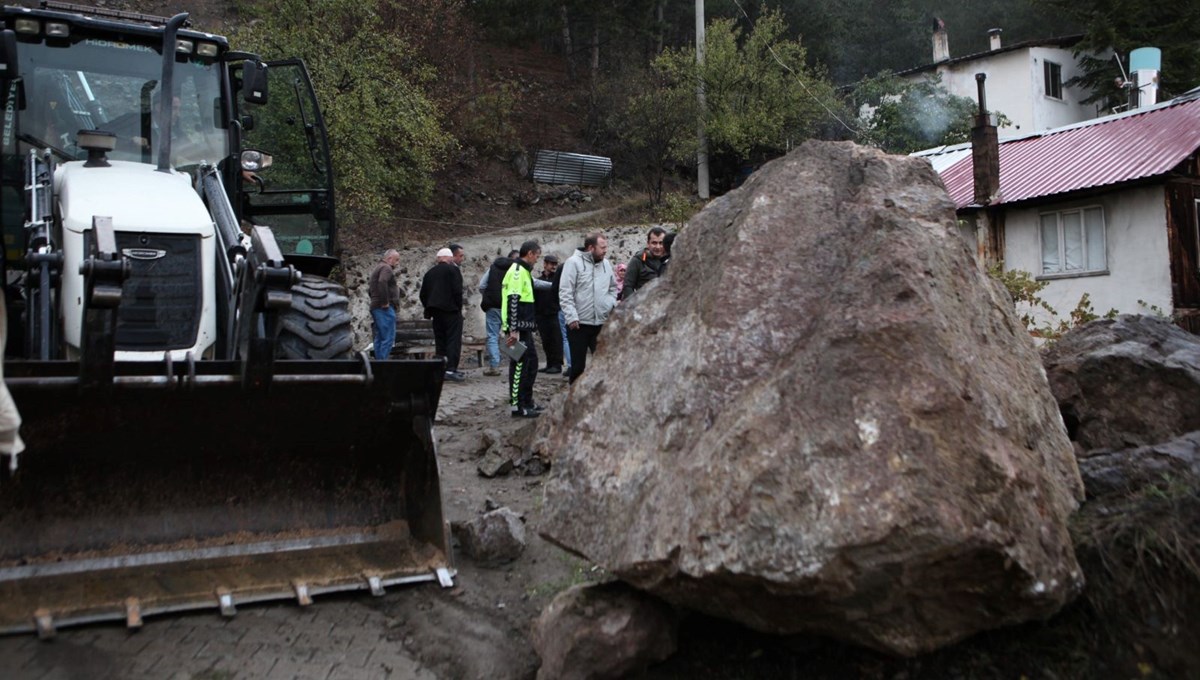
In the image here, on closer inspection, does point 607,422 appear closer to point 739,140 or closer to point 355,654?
point 355,654

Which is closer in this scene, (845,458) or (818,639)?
(845,458)

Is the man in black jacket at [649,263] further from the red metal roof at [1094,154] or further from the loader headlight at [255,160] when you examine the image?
the red metal roof at [1094,154]

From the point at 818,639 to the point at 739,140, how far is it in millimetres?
25385

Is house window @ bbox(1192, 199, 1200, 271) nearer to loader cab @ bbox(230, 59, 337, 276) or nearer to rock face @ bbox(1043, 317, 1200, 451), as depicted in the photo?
rock face @ bbox(1043, 317, 1200, 451)

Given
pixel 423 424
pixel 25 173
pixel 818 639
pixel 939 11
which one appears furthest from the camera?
pixel 939 11

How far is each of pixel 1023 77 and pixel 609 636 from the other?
3084 centimetres

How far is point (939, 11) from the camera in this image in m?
43.0

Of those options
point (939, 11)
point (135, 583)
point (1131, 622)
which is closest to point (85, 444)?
point (135, 583)

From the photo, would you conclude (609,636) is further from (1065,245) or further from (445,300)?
(1065,245)

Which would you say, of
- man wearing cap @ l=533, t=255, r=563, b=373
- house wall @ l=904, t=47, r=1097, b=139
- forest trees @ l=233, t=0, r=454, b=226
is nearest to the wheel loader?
man wearing cap @ l=533, t=255, r=563, b=373

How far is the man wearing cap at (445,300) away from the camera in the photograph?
11.5 meters

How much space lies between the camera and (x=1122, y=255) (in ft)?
57.1

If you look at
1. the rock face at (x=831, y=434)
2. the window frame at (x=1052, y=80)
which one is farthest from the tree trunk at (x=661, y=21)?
the rock face at (x=831, y=434)

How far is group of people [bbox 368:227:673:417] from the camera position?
8906 mm
